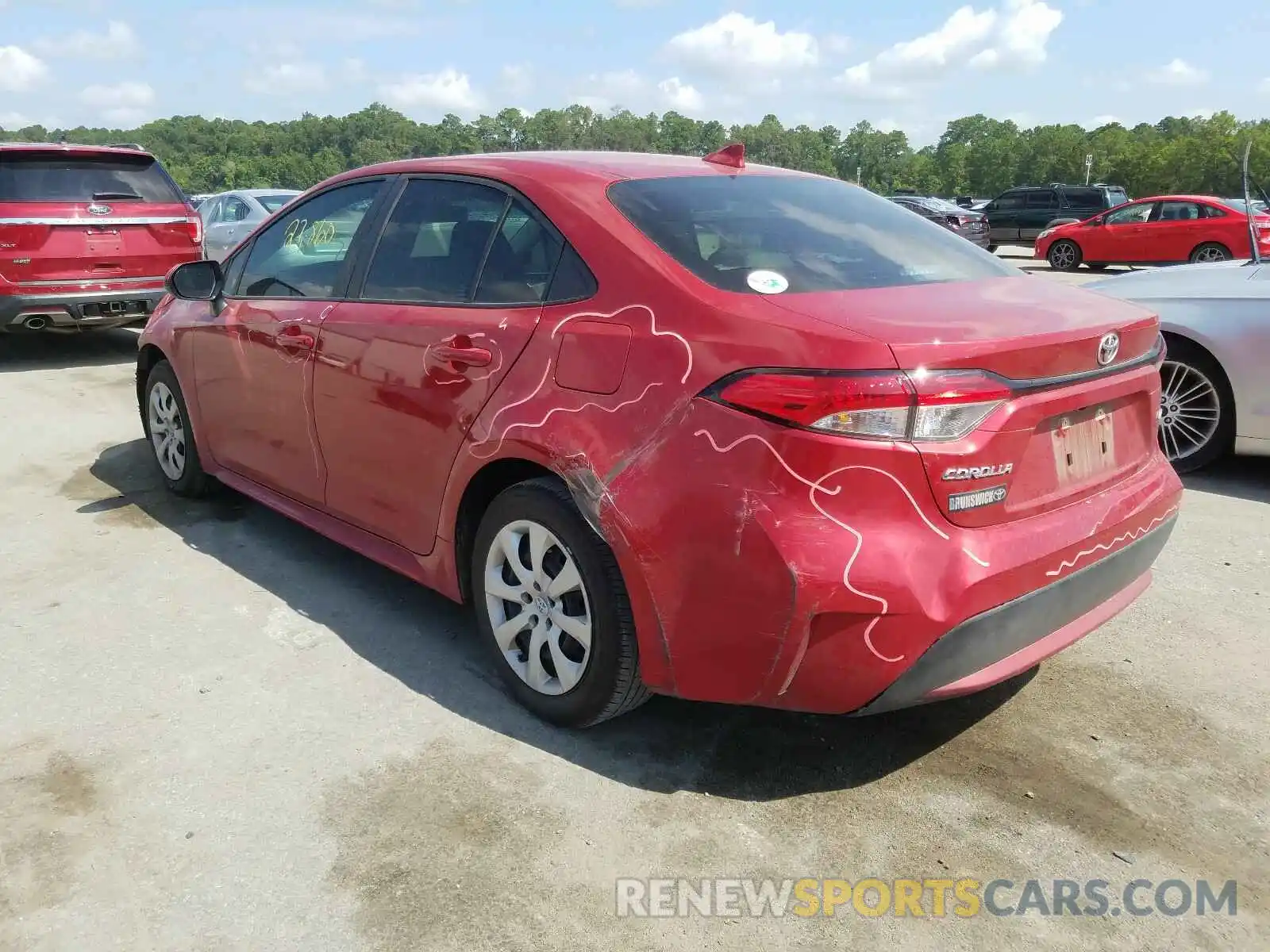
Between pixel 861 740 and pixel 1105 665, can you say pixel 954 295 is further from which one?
pixel 1105 665

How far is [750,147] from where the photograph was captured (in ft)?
255

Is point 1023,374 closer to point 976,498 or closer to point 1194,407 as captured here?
point 976,498

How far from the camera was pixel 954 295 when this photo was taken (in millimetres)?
2756

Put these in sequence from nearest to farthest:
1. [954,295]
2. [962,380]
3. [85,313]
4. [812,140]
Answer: [962,380]
[954,295]
[85,313]
[812,140]

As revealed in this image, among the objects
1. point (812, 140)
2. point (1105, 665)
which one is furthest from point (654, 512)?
point (812, 140)

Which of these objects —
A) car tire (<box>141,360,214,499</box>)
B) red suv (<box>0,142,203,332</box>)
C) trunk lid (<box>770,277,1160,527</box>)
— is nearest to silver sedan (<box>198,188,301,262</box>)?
red suv (<box>0,142,203,332</box>)

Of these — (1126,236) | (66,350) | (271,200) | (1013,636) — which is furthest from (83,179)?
(1126,236)

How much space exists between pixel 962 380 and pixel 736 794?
1241 millimetres

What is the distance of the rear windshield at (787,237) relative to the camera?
276cm

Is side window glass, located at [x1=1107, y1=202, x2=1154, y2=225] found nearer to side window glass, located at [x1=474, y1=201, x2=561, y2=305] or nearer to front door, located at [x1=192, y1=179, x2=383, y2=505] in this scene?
front door, located at [x1=192, y1=179, x2=383, y2=505]

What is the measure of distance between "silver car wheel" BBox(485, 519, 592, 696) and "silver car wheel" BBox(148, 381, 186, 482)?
102 inches

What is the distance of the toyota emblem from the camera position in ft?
8.89

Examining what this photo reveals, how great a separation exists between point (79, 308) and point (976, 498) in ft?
27.1

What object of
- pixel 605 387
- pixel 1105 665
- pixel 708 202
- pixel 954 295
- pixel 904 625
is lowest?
pixel 1105 665
